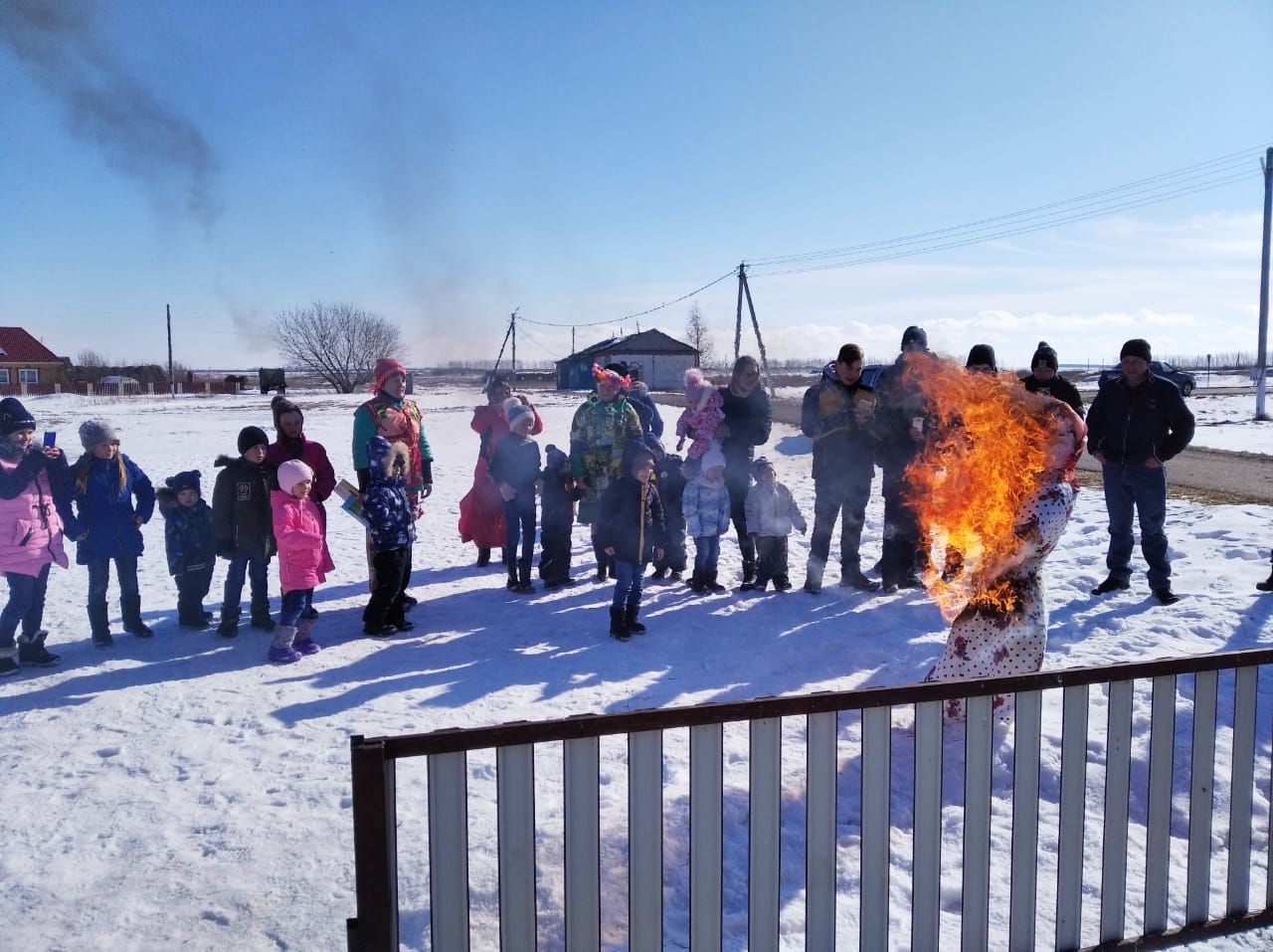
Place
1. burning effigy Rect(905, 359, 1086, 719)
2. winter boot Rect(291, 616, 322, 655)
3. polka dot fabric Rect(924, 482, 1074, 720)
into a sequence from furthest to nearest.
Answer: winter boot Rect(291, 616, 322, 655)
polka dot fabric Rect(924, 482, 1074, 720)
burning effigy Rect(905, 359, 1086, 719)

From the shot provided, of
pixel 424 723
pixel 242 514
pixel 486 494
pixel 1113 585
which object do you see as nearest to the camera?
pixel 424 723

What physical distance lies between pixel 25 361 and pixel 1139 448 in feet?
264

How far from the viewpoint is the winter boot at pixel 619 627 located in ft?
20.4

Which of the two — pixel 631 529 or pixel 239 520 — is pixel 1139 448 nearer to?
pixel 631 529

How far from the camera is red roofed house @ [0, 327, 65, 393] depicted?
6638 centimetres

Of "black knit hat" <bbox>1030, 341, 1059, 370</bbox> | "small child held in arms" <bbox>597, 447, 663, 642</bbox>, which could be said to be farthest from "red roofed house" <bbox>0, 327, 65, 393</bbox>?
"black knit hat" <bbox>1030, 341, 1059, 370</bbox>

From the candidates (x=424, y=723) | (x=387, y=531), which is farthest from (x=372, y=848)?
(x=387, y=531)

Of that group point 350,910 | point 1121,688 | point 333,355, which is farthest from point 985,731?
point 333,355

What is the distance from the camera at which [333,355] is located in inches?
2618

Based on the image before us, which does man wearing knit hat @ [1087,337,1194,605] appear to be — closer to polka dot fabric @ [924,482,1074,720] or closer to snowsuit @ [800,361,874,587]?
snowsuit @ [800,361,874,587]

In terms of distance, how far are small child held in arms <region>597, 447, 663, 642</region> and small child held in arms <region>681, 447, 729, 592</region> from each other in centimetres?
97

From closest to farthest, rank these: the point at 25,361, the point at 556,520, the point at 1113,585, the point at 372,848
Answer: the point at 372,848 < the point at 1113,585 < the point at 556,520 < the point at 25,361

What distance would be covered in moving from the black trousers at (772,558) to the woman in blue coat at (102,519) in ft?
15.8

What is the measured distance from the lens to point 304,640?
595cm
